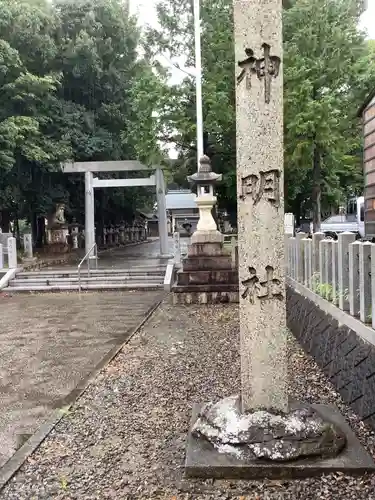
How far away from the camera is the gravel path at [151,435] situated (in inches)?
118

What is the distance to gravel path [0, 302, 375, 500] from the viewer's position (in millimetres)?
2986

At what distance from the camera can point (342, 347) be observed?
477 cm

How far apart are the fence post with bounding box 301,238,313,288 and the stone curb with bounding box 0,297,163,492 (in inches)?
110

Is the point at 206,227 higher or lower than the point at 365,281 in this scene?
higher

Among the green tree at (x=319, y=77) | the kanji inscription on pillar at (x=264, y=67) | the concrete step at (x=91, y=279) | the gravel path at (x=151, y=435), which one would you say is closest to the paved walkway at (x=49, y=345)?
the gravel path at (x=151, y=435)

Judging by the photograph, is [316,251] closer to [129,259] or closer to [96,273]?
[96,273]

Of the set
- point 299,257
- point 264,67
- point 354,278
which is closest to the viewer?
point 264,67

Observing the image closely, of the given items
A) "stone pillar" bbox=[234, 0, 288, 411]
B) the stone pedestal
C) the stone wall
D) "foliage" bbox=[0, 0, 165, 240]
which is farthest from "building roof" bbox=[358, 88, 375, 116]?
"foliage" bbox=[0, 0, 165, 240]

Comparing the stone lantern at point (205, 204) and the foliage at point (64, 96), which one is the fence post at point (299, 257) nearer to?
the stone lantern at point (205, 204)

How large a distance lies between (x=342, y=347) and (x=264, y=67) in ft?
9.07

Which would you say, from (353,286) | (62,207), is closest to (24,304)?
(353,286)

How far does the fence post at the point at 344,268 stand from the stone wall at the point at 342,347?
109 millimetres

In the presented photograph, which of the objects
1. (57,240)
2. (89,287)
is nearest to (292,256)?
(89,287)

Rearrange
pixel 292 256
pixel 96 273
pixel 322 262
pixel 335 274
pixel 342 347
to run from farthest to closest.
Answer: pixel 96 273 → pixel 292 256 → pixel 322 262 → pixel 335 274 → pixel 342 347
